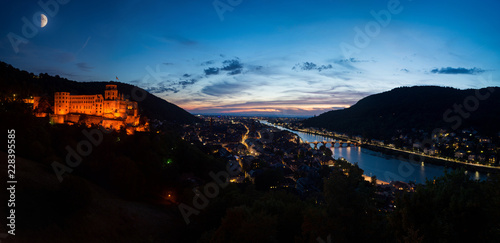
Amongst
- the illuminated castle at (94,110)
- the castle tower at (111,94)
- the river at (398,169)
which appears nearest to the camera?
the illuminated castle at (94,110)

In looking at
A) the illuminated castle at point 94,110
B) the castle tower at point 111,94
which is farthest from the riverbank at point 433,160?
the castle tower at point 111,94

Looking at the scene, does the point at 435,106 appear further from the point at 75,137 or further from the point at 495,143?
the point at 75,137

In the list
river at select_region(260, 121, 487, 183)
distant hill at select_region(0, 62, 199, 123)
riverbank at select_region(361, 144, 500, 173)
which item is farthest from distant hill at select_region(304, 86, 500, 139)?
distant hill at select_region(0, 62, 199, 123)

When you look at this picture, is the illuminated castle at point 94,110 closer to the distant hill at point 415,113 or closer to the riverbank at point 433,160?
the riverbank at point 433,160

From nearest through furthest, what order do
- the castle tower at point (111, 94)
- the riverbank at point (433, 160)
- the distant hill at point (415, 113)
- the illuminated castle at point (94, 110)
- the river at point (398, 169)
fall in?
1. the illuminated castle at point (94, 110)
2. the castle tower at point (111, 94)
3. the river at point (398, 169)
4. the riverbank at point (433, 160)
5. the distant hill at point (415, 113)

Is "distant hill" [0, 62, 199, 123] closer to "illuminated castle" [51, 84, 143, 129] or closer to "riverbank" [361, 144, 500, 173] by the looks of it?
"illuminated castle" [51, 84, 143, 129]

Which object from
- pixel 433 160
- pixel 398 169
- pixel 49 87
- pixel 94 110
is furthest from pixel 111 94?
pixel 433 160

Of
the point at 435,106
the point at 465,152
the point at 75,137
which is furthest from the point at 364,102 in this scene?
the point at 75,137
